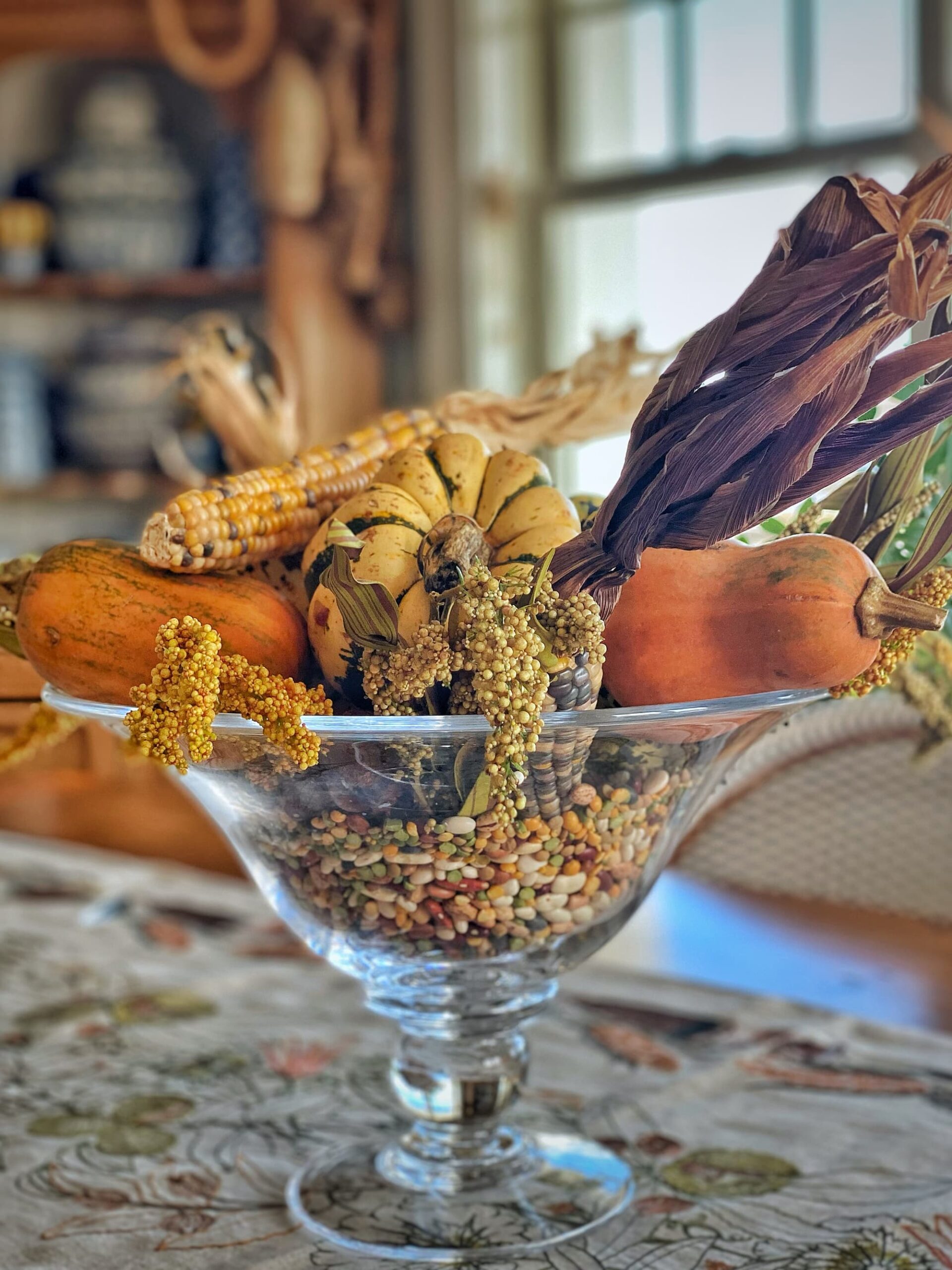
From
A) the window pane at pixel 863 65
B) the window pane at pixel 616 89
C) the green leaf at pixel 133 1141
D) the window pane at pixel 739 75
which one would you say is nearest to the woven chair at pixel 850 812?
the green leaf at pixel 133 1141

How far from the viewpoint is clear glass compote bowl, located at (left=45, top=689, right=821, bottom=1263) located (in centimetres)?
37

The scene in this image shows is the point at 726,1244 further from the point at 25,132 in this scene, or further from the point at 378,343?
the point at 25,132

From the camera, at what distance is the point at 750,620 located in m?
0.38

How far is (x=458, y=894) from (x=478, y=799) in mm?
44

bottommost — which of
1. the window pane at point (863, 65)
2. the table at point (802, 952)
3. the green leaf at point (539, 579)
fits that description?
the table at point (802, 952)

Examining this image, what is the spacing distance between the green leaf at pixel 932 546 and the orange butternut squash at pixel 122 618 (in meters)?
0.19

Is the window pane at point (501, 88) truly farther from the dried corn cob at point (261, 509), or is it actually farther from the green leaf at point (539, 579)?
the green leaf at point (539, 579)

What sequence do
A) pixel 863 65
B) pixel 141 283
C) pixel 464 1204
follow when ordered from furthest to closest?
pixel 141 283 < pixel 863 65 < pixel 464 1204

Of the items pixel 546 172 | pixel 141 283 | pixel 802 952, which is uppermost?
pixel 546 172

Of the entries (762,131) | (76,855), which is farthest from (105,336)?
(76,855)

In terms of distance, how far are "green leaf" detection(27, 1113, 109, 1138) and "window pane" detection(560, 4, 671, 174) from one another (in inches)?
87.9

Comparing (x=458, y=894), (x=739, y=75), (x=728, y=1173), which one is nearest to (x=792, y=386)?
(x=458, y=894)

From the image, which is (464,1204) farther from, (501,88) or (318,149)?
(501,88)

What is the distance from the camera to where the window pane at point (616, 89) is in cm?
240
